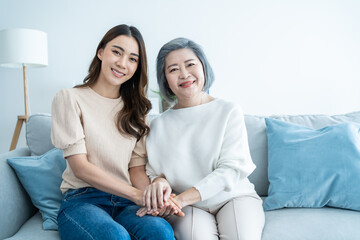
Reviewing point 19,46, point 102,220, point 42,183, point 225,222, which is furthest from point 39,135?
point 19,46

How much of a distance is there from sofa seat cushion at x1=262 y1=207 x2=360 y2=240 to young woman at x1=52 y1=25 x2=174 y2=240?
→ 0.47 m

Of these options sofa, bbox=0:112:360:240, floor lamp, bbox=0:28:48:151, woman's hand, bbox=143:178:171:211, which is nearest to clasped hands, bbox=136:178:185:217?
woman's hand, bbox=143:178:171:211

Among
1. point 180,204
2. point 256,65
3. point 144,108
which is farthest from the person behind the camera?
point 256,65

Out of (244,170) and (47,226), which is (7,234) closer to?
(47,226)

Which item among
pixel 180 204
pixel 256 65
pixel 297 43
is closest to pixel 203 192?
pixel 180 204

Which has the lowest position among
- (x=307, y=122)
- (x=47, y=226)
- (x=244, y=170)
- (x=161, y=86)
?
(x=47, y=226)

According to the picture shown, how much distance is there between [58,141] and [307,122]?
4.24 ft

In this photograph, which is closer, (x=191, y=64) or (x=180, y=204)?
(x=180, y=204)

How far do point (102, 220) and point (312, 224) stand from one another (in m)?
0.83

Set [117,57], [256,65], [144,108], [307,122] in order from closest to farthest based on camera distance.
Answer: [117,57] < [144,108] < [307,122] < [256,65]

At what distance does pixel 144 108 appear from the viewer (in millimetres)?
1434

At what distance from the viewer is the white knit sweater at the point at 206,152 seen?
1.23m

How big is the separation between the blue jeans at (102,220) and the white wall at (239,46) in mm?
1993

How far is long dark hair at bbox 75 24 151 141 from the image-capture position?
1.33 m
